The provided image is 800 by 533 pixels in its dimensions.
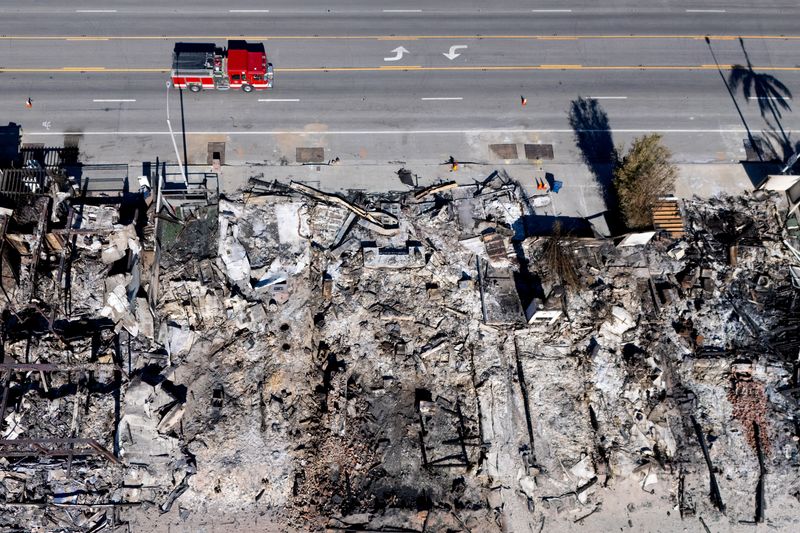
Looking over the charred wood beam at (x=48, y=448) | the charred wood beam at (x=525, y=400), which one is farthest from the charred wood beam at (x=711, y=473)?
the charred wood beam at (x=48, y=448)

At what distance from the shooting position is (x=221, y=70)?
31188 millimetres

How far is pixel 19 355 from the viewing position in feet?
83.3

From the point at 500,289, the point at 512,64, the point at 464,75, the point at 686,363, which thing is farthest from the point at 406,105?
the point at 686,363

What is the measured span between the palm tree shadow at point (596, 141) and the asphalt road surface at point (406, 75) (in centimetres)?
24

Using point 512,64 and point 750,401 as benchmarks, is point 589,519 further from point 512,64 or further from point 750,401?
point 512,64

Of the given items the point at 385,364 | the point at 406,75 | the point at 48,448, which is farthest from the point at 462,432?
the point at 406,75

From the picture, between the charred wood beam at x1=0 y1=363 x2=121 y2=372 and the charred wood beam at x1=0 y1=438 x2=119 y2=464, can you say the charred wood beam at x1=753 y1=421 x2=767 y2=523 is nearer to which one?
the charred wood beam at x1=0 y1=438 x2=119 y2=464

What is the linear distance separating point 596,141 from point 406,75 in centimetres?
1165

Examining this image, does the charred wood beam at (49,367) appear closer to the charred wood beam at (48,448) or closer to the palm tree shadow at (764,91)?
the charred wood beam at (48,448)

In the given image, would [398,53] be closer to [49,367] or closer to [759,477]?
[49,367]

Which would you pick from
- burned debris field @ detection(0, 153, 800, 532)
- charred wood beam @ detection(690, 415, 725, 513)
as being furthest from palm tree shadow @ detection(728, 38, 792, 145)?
charred wood beam @ detection(690, 415, 725, 513)

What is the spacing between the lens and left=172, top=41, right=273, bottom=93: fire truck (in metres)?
31.1

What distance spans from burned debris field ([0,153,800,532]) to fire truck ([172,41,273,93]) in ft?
20.9

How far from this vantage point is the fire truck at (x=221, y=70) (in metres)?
31.1
